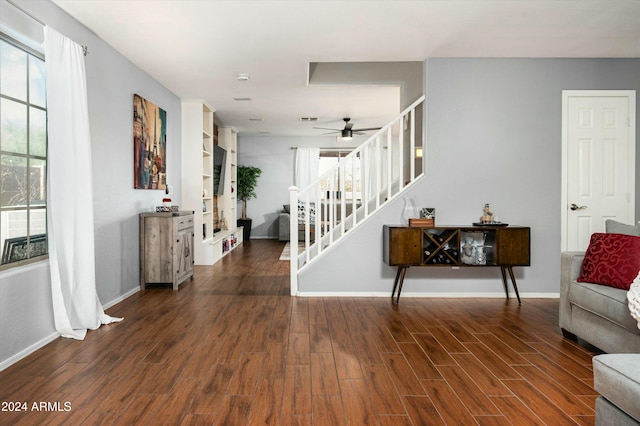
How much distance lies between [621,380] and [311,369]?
1604mm

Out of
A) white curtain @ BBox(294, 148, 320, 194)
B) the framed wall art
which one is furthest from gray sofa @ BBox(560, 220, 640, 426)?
white curtain @ BBox(294, 148, 320, 194)

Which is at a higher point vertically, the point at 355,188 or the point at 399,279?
the point at 355,188

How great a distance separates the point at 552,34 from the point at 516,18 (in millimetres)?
603

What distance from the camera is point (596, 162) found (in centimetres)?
470

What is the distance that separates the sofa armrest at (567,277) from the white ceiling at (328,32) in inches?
74.9

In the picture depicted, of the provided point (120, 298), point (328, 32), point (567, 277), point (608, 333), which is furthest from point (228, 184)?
point (608, 333)

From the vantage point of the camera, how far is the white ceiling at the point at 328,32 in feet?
11.0

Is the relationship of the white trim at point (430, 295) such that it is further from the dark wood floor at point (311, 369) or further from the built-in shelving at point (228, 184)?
the built-in shelving at point (228, 184)

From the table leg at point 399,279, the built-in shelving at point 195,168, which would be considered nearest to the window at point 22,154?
the table leg at point 399,279

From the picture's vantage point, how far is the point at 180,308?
4.18 meters

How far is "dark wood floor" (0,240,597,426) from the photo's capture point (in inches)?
84.0

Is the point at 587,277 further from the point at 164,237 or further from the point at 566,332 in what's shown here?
the point at 164,237

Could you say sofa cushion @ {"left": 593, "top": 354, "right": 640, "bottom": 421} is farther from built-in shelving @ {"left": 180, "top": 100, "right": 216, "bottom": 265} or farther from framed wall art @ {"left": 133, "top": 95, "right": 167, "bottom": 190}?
built-in shelving @ {"left": 180, "top": 100, "right": 216, "bottom": 265}

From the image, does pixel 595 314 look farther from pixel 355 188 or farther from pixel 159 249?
pixel 159 249
